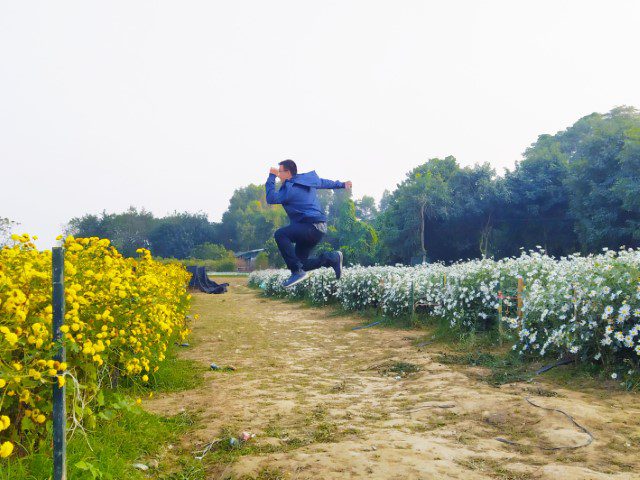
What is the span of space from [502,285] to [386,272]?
6223 mm

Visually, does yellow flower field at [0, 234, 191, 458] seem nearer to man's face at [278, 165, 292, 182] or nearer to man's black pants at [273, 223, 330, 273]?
man's black pants at [273, 223, 330, 273]

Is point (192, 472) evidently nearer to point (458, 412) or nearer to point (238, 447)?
→ point (238, 447)

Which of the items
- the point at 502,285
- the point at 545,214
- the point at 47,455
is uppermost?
the point at 545,214

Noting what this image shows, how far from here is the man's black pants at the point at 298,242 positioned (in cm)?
500

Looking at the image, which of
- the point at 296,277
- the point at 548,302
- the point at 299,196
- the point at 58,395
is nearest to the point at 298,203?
the point at 299,196

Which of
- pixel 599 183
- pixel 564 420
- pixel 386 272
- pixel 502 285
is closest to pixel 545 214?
pixel 599 183

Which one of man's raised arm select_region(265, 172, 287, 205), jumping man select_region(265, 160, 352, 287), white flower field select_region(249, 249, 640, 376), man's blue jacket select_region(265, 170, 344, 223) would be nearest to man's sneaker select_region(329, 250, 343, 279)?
jumping man select_region(265, 160, 352, 287)

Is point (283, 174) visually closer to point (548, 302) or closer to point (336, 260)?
point (336, 260)

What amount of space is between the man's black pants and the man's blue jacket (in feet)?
0.30

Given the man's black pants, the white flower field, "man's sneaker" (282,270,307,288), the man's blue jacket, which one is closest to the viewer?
the man's blue jacket

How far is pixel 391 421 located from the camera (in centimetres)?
538

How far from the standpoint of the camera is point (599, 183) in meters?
30.4

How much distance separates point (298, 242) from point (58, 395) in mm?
2720

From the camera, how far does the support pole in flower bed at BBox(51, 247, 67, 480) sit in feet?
9.46
